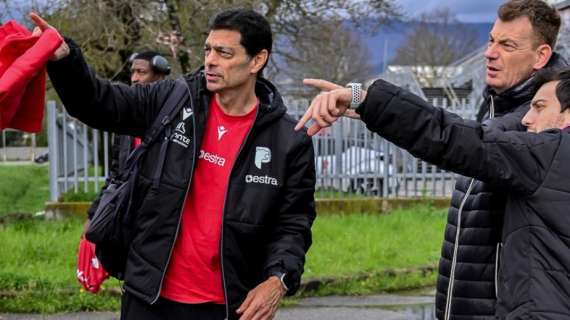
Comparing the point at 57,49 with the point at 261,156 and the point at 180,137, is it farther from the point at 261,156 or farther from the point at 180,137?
the point at 261,156

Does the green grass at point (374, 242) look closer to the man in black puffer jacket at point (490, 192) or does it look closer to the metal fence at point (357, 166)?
the metal fence at point (357, 166)

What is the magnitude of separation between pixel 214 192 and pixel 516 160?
1.42 meters

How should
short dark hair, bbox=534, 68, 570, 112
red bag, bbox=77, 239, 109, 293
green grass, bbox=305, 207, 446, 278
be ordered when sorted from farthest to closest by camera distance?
green grass, bbox=305, 207, 446, 278 → red bag, bbox=77, 239, 109, 293 → short dark hair, bbox=534, 68, 570, 112

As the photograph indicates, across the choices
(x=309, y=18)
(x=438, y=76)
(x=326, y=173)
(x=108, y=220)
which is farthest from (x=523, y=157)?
(x=438, y=76)

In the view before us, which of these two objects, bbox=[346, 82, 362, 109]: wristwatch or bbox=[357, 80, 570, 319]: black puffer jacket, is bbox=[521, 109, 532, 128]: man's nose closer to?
bbox=[357, 80, 570, 319]: black puffer jacket

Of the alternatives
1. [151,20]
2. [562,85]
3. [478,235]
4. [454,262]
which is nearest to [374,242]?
[151,20]

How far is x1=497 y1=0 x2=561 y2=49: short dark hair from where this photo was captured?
139 inches

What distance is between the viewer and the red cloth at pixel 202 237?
3807 mm

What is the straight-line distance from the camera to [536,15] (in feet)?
11.6

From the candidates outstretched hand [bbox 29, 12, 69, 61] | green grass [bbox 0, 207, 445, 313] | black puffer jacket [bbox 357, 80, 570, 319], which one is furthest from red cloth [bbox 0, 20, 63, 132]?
green grass [bbox 0, 207, 445, 313]

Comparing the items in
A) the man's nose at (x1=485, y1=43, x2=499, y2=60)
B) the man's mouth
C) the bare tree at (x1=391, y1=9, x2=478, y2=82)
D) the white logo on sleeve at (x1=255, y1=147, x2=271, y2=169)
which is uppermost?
the man's nose at (x1=485, y1=43, x2=499, y2=60)

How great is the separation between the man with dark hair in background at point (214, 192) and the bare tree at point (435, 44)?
6131 cm

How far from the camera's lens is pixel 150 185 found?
3783mm

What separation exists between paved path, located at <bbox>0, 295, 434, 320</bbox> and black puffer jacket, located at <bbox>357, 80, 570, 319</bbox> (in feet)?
17.2
